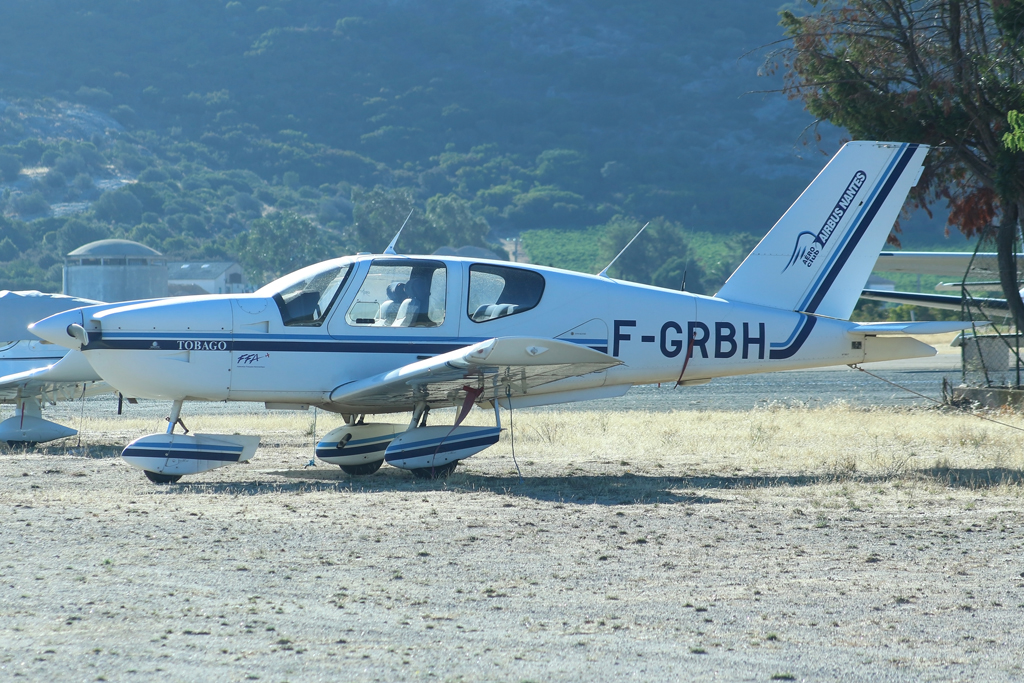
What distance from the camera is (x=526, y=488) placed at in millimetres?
9633

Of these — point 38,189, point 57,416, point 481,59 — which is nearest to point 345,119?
point 481,59

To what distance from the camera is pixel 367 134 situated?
529 feet

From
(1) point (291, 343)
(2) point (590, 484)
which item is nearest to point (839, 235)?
(2) point (590, 484)

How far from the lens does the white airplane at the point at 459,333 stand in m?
9.99

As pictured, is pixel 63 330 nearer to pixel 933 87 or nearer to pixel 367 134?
pixel 933 87

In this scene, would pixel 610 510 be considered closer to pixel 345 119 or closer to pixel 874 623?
pixel 874 623

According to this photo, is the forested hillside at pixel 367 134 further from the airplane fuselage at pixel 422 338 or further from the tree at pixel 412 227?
the airplane fuselage at pixel 422 338

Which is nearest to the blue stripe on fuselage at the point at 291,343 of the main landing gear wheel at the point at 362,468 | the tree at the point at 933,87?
the main landing gear wheel at the point at 362,468

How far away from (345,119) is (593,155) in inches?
1613

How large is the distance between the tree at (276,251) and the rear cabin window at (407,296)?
9212 centimetres

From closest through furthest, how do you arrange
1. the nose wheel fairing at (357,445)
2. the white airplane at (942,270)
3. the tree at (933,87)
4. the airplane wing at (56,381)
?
1. the nose wheel fairing at (357,445)
2. the tree at (933,87)
3. the airplane wing at (56,381)
4. the white airplane at (942,270)

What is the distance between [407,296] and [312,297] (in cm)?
95

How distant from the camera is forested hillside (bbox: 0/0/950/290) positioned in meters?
115

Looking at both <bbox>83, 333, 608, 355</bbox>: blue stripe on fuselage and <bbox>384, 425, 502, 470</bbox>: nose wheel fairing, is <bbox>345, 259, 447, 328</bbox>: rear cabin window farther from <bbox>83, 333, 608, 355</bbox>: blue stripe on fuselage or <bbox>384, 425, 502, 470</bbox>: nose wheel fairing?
<bbox>384, 425, 502, 470</bbox>: nose wheel fairing
